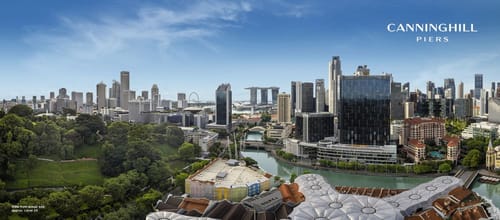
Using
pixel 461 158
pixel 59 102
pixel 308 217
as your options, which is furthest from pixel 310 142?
pixel 59 102

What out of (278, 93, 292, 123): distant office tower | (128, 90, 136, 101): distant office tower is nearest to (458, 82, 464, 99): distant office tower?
(278, 93, 292, 123): distant office tower

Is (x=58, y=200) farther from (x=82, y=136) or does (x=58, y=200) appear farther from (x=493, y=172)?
(x=493, y=172)

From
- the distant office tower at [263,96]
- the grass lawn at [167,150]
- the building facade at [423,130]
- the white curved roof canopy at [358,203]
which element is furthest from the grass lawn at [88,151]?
the distant office tower at [263,96]

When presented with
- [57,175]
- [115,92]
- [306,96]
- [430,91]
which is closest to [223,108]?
[115,92]

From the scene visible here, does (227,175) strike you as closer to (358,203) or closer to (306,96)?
(358,203)

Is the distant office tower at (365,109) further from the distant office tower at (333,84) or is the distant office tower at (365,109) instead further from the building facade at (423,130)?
the distant office tower at (333,84)

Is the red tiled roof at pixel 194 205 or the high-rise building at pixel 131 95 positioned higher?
the high-rise building at pixel 131 95
